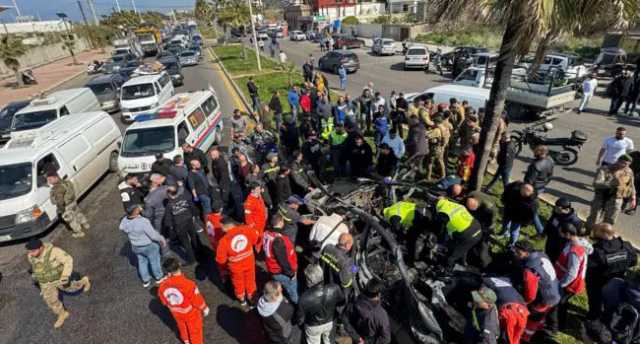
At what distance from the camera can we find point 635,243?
6500 millimetres

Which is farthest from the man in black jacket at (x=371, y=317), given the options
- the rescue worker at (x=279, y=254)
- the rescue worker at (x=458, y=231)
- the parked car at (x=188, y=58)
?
the parked car at (x=188, y=58)

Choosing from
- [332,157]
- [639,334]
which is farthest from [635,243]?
[332,157]

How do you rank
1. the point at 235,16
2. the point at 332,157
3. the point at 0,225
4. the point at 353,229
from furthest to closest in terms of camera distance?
the point at 235,16 → the point at 332,157 → the point at 0,225 → the point at 353,229

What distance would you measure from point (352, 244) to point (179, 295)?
2.31m

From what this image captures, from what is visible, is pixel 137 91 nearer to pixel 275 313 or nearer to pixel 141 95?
pixel 141 95

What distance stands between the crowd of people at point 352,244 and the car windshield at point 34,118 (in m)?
8.22

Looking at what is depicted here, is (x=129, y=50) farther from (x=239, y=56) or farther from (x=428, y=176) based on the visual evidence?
(x=428, y=176)

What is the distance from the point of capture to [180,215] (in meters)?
6.29

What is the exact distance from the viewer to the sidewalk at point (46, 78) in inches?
1038

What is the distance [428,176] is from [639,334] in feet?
19.2

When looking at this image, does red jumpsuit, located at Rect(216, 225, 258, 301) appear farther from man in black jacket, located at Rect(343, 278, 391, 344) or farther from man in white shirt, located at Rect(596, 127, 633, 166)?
man in white shirt, located at Rect(596, 127, 633, 166)

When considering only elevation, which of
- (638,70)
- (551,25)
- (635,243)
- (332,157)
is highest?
(551,25)

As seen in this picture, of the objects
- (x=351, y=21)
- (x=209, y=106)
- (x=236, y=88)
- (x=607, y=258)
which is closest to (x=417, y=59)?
(x=236, y=88)

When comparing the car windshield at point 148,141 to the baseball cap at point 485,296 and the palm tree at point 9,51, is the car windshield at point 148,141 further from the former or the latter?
the palm tree at point 9,51
